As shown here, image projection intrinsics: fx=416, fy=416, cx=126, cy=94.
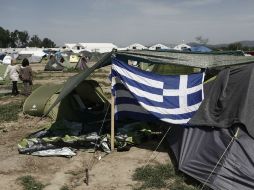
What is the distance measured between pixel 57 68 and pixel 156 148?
27088mm

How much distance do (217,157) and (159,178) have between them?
1071mm

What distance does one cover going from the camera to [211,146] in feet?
22.8

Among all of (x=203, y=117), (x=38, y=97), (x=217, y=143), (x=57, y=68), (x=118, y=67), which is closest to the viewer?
(x=217, y=143)

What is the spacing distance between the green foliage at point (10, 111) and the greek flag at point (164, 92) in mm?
5342

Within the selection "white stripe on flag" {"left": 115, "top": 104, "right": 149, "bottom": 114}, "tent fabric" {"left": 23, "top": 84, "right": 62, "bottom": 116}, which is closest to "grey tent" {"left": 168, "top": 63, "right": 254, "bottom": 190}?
"white stripe on flag" {"left": 115, "top": 104, "right": 149, "bottom": 114}

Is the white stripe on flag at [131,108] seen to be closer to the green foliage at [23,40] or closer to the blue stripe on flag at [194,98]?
the blue stripe on flag at [194,98]

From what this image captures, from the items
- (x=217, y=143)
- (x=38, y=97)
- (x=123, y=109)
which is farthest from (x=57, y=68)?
(x=217, y=143)

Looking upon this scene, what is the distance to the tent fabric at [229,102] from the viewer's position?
269 inches

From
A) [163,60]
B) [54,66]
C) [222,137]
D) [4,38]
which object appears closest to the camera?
[222,137]

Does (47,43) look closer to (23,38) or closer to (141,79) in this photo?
(23,38)

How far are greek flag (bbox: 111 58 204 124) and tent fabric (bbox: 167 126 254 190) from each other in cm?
43

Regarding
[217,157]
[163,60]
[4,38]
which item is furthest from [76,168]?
[4,38]

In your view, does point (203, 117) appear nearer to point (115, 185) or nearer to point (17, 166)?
point (115, 185)

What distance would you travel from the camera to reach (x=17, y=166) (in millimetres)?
7824
